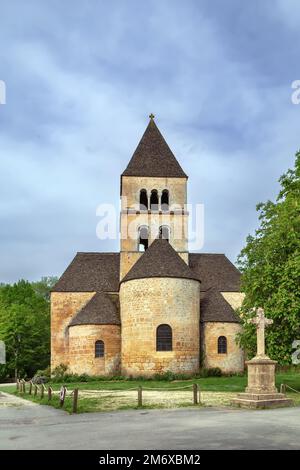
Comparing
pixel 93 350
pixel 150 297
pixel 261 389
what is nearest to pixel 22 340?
pixel 93 350

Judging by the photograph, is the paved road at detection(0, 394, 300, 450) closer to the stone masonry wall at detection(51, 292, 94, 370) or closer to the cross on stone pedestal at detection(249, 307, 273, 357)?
the cross on stone pedestal at detection(249, 307, 273, 357)

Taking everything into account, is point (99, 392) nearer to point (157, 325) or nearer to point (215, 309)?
point (157, 325)

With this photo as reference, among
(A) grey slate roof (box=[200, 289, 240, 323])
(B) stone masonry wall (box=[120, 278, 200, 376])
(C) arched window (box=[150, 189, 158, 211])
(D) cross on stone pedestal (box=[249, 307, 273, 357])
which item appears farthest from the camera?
(C) arched window (box=[150, 189, 158, 211])

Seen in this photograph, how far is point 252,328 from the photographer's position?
80.6 feet

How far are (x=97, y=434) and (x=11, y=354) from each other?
44.9 m

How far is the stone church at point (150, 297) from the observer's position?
118 feet

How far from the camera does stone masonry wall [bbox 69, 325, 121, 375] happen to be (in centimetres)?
3841

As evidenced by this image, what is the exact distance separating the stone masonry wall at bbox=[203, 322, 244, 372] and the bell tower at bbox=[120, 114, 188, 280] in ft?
24.8

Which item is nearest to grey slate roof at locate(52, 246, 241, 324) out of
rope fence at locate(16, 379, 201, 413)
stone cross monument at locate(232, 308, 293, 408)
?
rope fence at locate(16, 379, 201, 413)

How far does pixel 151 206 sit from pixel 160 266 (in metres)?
9.90

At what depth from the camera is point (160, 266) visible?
3694cm

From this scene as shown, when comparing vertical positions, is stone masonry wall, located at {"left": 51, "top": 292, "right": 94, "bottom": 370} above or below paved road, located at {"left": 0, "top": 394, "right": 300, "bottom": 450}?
above

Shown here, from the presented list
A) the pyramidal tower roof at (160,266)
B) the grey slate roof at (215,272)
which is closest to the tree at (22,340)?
the grey slate roof at (215,272)
